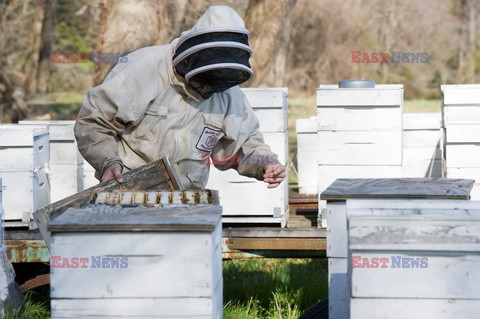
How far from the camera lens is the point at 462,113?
5.96m

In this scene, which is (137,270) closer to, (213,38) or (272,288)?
(213,38)

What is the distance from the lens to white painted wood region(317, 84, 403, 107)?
591 cm

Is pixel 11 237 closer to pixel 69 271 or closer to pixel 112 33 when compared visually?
pixel 69 271

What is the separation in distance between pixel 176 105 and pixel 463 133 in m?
2.38

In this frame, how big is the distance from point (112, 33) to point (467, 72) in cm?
2490

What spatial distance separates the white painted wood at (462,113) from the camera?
5930 mm

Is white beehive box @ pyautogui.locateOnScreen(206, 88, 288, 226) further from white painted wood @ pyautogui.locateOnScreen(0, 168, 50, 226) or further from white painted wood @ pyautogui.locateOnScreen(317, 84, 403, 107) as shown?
white painted wood @ pyautogui.locateOnScreen(0, 168, 50, 226)

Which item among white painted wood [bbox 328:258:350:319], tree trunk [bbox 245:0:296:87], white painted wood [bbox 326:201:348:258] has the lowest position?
white painted wood [bbox 328:258:350:319]

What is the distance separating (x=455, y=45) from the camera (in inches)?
1282

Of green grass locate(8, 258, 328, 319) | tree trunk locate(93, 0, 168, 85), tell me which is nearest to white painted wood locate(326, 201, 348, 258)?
green grass locate(8, 258, 328, 319)

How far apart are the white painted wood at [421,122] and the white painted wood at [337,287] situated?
121 inches

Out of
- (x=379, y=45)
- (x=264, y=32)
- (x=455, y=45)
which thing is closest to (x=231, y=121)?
(x=264, y=32)

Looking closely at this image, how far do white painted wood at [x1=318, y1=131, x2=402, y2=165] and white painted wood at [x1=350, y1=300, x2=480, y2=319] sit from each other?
9.93 feet

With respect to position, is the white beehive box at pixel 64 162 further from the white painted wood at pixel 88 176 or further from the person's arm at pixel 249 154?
the person's arm at pixel 249 154
